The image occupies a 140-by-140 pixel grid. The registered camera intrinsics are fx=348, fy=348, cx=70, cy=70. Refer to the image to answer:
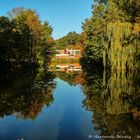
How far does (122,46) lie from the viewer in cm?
3766

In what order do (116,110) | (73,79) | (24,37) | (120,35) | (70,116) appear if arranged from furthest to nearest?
(24,37), (120,35), (73,79), (116,110), (70,116)

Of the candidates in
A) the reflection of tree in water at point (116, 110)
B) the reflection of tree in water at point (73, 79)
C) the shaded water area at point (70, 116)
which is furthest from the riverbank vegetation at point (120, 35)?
the shaded water area at point (70, 116)

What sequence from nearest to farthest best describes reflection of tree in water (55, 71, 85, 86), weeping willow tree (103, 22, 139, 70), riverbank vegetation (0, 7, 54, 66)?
reflection of tree in water (55, 71, 85, 86), weeping willow tree (103, 22, 139, 70), riverbank vegetation (0, 7, 54, 66)

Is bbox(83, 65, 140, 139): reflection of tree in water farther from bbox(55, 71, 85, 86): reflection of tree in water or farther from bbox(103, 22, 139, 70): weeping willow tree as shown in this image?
bbox(103, 22, 139, 70): weeping willow tree

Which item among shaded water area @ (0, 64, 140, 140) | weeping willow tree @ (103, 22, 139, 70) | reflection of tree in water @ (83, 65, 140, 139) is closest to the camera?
shaded water area @ (0, 64, 140, 140)

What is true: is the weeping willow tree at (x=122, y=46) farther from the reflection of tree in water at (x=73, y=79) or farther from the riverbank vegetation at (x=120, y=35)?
the reflection of tree in water at (x=73, y=79)

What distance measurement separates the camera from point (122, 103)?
55.6 ft

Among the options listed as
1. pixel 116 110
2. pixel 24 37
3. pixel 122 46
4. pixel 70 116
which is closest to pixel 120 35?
pixel 122 46

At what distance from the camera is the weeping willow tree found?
3684 cm

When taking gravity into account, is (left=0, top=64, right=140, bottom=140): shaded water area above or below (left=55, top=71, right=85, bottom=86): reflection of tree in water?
below

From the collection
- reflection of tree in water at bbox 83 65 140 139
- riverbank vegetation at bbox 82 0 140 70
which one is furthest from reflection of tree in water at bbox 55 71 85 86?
reflection of tree in water at bbox 83 65 140 139

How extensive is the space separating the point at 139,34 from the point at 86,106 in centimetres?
2129

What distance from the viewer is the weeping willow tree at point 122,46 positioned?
3684cm

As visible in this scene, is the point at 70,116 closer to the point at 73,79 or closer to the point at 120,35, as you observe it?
A: the point at 73,79
